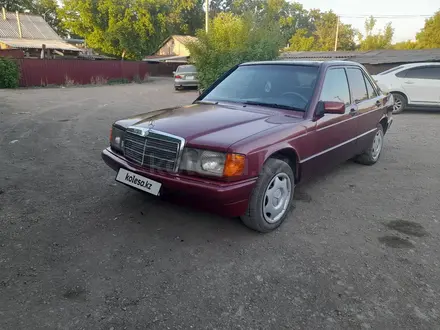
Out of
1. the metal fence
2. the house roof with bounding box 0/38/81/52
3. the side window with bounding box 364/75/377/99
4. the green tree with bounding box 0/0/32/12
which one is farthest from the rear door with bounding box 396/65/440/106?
the green tree with bounding box 0/0/32/12

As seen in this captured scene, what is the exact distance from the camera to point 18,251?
2816 millimetres

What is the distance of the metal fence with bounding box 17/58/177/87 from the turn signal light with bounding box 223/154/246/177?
20.6 metres

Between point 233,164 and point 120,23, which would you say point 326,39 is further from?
point 233,164

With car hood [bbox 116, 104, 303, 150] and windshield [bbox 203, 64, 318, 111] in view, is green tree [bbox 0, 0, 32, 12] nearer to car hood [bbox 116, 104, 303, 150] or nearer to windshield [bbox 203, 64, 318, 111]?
windshield [bbox 203, 64, 318, 111]

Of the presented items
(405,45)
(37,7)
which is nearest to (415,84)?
(405,45)

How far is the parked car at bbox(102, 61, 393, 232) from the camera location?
9.04ft

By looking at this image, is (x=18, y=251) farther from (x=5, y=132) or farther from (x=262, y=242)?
(x=5, y=132)

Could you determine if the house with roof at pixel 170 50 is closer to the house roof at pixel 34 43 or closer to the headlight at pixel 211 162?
the house roof at pixel 34 43

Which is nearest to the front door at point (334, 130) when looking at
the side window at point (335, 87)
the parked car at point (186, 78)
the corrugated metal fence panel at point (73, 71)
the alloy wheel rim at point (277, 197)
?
the side window at point (335, 87)

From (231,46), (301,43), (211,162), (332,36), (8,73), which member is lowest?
(211,162)

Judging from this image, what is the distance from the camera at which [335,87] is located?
4031 millimetres

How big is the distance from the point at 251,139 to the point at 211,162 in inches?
15.8

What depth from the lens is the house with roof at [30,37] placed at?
28.7m

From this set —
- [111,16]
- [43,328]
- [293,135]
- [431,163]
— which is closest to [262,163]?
[293,135]
